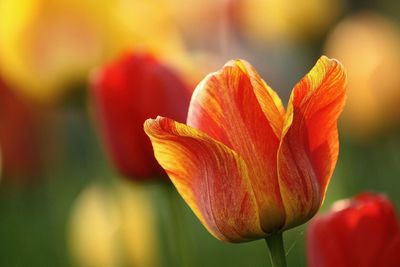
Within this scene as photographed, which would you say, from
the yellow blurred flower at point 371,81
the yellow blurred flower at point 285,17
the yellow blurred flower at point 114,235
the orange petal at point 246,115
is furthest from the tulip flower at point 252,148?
the yellow blurred flower at point 285,17

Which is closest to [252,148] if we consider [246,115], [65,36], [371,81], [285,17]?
[246,115]

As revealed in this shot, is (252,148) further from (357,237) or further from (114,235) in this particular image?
(114,235)

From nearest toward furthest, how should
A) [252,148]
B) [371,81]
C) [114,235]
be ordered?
[252,148]
[114,235]
[371,81]

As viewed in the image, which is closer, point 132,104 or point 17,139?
point 132,104

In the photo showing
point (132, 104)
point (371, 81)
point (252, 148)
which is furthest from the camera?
point (371, 81)

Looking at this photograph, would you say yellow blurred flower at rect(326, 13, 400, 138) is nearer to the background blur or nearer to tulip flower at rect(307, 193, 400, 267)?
the background blur

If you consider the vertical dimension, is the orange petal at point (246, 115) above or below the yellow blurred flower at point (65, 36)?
below

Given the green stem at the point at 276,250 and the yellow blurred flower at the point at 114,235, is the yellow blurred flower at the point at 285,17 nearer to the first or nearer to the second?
the yellow blurred flower at the point at 114,235

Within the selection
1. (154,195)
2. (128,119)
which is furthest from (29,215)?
(128,119)
